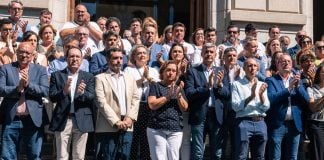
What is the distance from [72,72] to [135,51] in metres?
0.97

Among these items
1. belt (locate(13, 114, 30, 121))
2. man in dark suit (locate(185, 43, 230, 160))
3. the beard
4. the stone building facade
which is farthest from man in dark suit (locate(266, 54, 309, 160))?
the stone building facade

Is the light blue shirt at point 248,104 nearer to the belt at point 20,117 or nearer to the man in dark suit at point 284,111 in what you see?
the man in dark suit at point 284,111

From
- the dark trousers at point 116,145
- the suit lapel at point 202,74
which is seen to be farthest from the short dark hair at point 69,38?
the suit lapel at point 202,74

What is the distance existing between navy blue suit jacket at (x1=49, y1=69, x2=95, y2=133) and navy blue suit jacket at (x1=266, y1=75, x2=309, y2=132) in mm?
2539

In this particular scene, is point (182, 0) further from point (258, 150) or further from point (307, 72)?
point (258, 150)

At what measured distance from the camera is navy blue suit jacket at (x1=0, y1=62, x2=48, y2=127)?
639cm

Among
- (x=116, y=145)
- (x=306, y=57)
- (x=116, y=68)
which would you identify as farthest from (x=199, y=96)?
(x=306, y=57)

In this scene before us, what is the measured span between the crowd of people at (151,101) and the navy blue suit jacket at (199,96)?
0.05ft

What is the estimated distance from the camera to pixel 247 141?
22.9ft

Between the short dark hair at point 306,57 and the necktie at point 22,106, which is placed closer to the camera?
the necktie at point 22,106

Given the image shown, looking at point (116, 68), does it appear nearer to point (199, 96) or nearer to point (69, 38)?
point (199, 96)

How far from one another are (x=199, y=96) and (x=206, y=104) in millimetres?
197

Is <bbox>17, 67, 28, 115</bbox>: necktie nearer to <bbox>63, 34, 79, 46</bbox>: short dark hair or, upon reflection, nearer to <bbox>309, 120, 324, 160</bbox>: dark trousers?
<bbox>63, 34, 79, 46</bbox>: short dark hair

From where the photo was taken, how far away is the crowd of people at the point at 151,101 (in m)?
6.53
